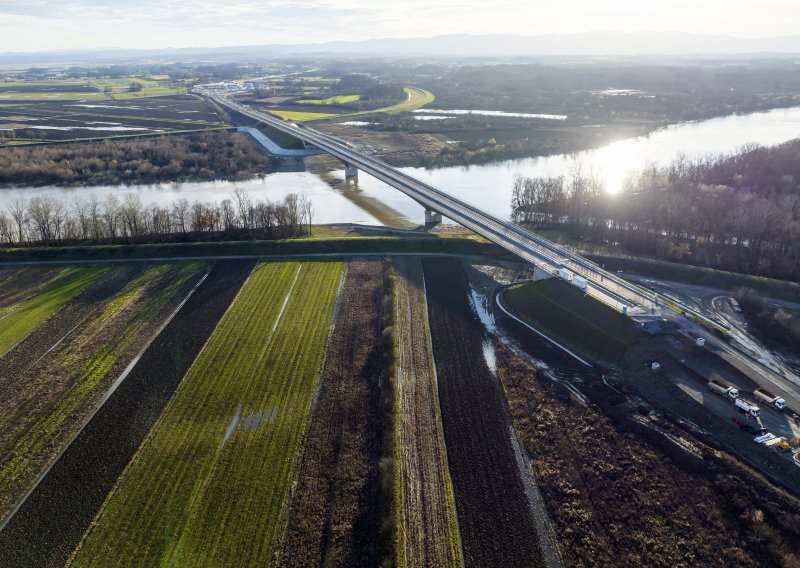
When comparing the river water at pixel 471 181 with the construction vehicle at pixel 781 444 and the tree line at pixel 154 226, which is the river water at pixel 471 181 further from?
the construction vehicle at pixel 781 444

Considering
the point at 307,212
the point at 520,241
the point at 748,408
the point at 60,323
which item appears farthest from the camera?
the point at 307,212

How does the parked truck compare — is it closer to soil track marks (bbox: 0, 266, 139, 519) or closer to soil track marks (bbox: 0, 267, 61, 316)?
soil track marks (bbox: 0, 266, 139, 519)

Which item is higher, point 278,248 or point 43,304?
point 278,248

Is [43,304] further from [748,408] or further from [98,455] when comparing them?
[748,408]

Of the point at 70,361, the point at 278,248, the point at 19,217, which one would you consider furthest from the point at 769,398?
the point at 19,217

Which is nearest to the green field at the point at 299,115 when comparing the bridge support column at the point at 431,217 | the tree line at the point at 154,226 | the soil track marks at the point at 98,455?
the tree line at the point at 154,226

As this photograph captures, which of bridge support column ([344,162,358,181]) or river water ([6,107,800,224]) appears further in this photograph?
bridge support column ([344,162,358,181])

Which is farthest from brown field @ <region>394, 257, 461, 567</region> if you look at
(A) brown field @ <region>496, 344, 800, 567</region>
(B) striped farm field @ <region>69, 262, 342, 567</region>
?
(B) striped farm field @ <region>69, 262, 342, 567</region>
